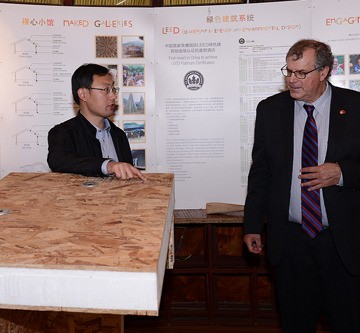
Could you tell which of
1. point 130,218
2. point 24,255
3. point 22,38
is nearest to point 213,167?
point 22,38

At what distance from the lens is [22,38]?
139 inches

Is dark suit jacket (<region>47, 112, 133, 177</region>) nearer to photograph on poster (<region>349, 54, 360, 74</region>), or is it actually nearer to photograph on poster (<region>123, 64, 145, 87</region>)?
photograph on poster (<region>123, 64, 145, 87</region>)

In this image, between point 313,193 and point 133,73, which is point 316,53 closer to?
point 313,193

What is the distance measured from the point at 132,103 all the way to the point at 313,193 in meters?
1.64

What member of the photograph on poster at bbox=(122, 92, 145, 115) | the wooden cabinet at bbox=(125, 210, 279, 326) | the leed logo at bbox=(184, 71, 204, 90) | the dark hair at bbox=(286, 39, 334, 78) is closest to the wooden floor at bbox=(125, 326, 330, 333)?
the wooden cabinet at bbox=(125, 210, 279, 326)

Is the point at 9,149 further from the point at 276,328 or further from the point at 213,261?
the point at 276,328

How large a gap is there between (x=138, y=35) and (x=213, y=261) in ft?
5.20

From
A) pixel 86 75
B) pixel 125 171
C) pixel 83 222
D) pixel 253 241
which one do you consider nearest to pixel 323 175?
pixel 253 241

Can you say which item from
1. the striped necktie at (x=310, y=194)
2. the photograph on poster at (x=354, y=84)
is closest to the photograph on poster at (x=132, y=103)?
the photograph on poster at (x=354, y=84)

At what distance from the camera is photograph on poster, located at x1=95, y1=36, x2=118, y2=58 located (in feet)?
11.7

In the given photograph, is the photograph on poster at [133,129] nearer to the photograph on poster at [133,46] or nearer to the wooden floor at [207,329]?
the photograph on poster at [133,46]

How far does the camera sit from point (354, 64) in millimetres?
3467

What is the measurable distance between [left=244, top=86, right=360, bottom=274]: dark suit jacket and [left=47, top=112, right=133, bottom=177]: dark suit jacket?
2.55ft

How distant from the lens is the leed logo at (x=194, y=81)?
3609mm
